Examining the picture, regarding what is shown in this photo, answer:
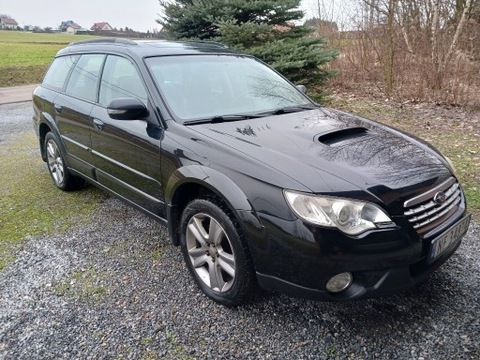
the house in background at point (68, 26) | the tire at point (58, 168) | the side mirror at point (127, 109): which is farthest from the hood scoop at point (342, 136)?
the house in background at point (68, 26)

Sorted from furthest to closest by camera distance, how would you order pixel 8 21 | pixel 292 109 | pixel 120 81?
pixel 8 21, pixel 120 81, pixel 292 109

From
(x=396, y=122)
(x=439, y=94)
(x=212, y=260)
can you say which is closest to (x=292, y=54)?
(x=396, y=122)

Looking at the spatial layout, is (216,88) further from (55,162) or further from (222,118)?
(55,162)

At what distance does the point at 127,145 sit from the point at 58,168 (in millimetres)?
2032

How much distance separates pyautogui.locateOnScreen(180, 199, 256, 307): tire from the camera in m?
2.40

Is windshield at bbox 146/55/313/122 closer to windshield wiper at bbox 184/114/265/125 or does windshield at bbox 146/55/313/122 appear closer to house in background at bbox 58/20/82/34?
windshield wiper at bbox 184/114/265/125

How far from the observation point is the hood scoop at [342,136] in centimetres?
266

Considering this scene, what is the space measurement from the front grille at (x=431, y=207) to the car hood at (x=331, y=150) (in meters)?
0.09

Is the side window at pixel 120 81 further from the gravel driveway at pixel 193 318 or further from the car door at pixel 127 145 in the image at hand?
the gravel driveway at pixel 193 318

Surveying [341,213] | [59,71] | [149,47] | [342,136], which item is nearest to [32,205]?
[59,71]

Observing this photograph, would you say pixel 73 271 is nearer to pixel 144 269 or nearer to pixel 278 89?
pixel 144 269

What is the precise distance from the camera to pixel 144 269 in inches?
123

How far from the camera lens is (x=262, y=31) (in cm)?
820

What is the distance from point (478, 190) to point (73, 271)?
4059 millimetres
